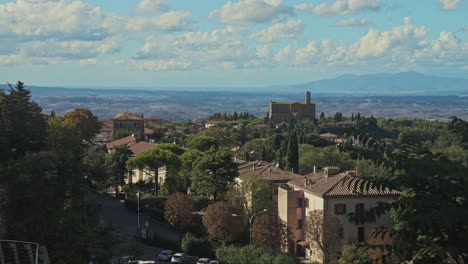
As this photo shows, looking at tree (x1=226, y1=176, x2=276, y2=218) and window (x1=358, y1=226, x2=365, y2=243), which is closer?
window (x1=358, y1=226, x2=365, y2=243)

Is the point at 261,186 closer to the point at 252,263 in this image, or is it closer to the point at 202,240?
the point at 202,240

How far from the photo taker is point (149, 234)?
3603cm

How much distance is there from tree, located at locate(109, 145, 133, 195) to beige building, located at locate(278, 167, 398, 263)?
14401 mm

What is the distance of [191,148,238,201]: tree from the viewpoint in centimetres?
4075

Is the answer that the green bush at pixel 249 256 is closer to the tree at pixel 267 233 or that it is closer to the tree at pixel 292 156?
the tree at pixel 267 233

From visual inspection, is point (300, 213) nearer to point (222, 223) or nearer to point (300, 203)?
point (300, 203)

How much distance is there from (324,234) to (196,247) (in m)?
6.17

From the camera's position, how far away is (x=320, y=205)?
35344mm

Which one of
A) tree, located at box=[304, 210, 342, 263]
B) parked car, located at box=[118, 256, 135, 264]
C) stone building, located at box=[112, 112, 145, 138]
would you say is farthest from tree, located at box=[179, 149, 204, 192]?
stone building, located at box=[112, 112, 145, 138]

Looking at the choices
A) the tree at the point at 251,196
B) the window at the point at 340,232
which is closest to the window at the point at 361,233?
the window at the point at 340,232

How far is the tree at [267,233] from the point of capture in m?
32.7

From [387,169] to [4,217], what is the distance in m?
14.9

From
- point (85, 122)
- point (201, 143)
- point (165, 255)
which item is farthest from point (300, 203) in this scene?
point (85, 122)

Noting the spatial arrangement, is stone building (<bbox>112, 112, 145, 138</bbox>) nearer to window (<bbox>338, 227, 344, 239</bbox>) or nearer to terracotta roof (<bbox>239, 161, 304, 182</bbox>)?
terracotta roof (<bbox>239, 161, 304, 182</bbox>)
